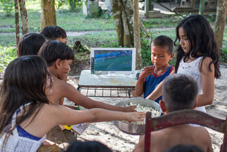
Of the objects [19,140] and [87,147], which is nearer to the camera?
[87,147]

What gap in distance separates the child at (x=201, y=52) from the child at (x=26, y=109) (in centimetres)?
100

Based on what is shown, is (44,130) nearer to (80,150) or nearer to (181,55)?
(80,150)

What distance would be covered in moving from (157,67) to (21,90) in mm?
1358

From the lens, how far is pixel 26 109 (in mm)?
1600

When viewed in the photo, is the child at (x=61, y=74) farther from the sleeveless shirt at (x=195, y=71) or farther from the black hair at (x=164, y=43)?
the black hair at (x=164, y=43)

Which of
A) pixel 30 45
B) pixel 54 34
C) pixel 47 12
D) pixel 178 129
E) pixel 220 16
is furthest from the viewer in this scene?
pixel 220 16

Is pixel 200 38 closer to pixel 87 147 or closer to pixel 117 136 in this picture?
pixel 87 147

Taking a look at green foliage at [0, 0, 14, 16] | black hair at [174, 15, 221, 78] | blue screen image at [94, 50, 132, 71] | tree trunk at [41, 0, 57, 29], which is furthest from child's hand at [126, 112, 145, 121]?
green foliage at [0, 0, 14, 16]

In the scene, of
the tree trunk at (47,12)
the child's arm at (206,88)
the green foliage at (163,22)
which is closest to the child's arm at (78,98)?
the child's arm at (206,88)

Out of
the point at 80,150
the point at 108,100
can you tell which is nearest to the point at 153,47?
the point at 80,150

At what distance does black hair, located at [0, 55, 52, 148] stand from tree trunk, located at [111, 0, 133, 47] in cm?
478

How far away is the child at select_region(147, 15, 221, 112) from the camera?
190cm

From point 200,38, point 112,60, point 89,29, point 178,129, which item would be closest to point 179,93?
point 178,129

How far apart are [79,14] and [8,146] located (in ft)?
48.0
